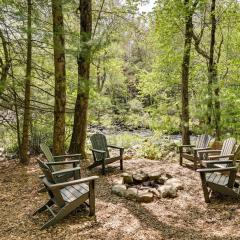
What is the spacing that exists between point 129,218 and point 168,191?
1.11 meters

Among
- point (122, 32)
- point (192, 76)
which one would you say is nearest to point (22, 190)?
point (122, 32)

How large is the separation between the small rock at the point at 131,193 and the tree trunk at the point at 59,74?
2153 mm

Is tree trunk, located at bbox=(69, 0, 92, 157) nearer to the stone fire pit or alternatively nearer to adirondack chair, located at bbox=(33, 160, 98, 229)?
the stone fire pit

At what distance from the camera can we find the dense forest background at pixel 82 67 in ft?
19.9

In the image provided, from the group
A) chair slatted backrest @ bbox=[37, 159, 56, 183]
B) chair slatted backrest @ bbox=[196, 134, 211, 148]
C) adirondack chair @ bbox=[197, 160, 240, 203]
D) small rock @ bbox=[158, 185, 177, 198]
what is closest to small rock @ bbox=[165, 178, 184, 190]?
small rock @ bbox=[158, 185, 177, 198]

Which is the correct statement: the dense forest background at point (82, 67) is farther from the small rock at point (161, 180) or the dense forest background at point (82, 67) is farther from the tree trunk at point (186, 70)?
the small rock at point (161, 180)

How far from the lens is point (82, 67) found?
7625 millimetres

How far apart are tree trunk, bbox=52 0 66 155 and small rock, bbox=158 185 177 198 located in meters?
2.50

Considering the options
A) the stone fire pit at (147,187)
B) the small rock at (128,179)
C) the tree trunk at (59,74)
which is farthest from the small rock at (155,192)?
the tree trunk at (59,74)

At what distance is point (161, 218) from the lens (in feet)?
13.0

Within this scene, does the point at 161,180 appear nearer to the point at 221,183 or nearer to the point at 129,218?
the point at 221,183

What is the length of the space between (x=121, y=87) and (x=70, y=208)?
22645 millimetres

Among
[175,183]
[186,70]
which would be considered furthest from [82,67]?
[175,183]

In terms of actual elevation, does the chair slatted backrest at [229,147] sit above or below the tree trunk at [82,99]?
below
